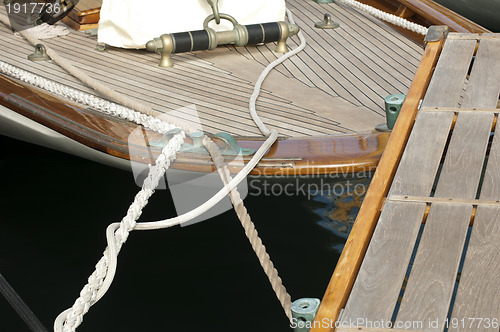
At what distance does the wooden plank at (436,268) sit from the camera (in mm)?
1418

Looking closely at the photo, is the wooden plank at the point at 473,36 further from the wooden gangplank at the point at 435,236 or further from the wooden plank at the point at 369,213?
the wooden gangplank at the point at 435,236

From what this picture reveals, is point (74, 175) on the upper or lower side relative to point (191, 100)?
lower

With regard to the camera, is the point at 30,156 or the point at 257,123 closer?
the point at 257,123

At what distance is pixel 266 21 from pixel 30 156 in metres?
1.40

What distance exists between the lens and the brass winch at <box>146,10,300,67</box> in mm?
2934

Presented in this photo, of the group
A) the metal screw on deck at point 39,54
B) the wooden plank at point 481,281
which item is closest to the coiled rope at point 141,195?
the metal screw on deck at point 39,54

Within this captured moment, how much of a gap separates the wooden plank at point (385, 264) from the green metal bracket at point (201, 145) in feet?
1.74

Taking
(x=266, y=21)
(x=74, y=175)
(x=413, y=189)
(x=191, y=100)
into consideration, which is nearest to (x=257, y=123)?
(x=191, y=100)

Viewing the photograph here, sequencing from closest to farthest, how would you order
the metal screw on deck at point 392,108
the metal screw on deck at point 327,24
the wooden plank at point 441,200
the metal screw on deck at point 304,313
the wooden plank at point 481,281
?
1. the wooden plank at point 481,281
2. the metal screw on deck at point 304,313
3. the wooden plank at point 441,200
4. the metal screw on deck at point 392,108
5. the metal screw on deck at point 327,24

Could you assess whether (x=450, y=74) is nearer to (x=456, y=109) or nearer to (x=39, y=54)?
(x=456, y=109)

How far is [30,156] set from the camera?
3703 millimetres

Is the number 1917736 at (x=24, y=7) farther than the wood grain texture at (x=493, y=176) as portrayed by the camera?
Yes

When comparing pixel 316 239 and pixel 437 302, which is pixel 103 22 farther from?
pixel 437 302

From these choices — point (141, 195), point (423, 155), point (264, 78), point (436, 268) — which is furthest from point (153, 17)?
point (436, 268)
